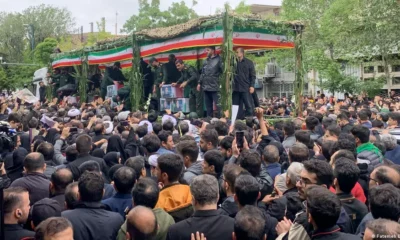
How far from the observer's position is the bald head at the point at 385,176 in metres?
4.24

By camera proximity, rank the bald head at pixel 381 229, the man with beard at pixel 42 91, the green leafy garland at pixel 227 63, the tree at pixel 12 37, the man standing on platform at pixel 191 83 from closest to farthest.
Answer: the bald head at pixel 381 229 < the green leafy garland at pixel 227 63 < the man standing on platform at pixel 191 83 < the man with beard at pixel 42 91 < the tree at pixel 12 37

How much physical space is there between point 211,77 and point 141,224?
829 cm

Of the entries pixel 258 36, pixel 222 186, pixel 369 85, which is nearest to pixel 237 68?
pixel 258 36

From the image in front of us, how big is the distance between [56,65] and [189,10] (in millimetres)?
Result: 21168

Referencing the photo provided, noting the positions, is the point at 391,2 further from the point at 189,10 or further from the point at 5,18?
the point at 5,18

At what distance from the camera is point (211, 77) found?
11.5 metres

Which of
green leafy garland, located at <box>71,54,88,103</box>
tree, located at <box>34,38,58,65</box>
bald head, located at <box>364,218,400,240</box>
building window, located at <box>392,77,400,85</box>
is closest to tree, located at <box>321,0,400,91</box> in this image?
building window, located at <box>392,77,400,85</box>

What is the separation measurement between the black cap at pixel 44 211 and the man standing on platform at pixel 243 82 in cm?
751

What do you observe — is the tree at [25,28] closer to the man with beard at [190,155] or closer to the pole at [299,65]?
the pole at [299,65]

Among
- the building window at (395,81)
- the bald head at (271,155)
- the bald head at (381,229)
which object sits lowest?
the bald head at (381,229)

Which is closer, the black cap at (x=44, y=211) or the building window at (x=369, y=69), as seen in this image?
the black cap at (x=44, y=211)

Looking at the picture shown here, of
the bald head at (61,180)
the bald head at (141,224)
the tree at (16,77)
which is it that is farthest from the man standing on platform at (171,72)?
the tree at (16,77)

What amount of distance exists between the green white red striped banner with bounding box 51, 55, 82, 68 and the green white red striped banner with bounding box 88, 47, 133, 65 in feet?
2.64

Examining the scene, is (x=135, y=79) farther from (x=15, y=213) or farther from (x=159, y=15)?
(x=159, y=15)
